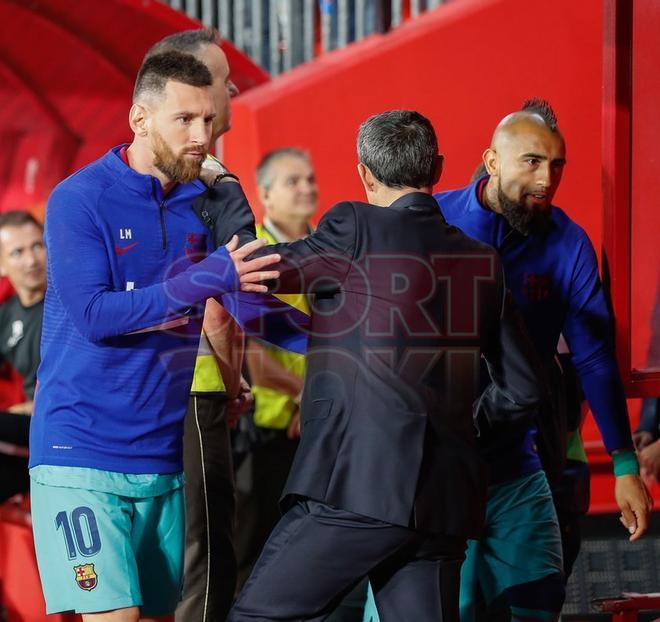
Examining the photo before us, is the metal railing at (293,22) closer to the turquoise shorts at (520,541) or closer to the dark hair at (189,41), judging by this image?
the dark hair at (189,41)

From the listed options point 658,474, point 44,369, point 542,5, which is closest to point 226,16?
point 542,5

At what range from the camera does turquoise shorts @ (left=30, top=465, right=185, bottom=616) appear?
2.75 meters

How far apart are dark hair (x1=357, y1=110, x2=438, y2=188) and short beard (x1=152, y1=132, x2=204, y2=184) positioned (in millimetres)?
430

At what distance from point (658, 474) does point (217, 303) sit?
5.20 feet

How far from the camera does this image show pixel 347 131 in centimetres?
619

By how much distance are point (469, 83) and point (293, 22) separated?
100 inches

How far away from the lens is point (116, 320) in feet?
8.79

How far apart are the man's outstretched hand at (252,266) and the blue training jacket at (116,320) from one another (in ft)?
0.06

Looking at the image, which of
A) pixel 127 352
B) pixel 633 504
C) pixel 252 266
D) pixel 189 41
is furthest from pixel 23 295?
pixel 633 504

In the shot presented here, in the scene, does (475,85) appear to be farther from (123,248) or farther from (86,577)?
(86,577)

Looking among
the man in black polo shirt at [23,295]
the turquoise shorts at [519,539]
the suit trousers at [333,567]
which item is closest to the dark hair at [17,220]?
the man in black polo shirt at [23,295]

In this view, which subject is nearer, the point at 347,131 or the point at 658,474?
the point at 658,474

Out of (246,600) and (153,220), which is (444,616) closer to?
(246,600)

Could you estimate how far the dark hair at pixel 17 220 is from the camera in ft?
18.1
